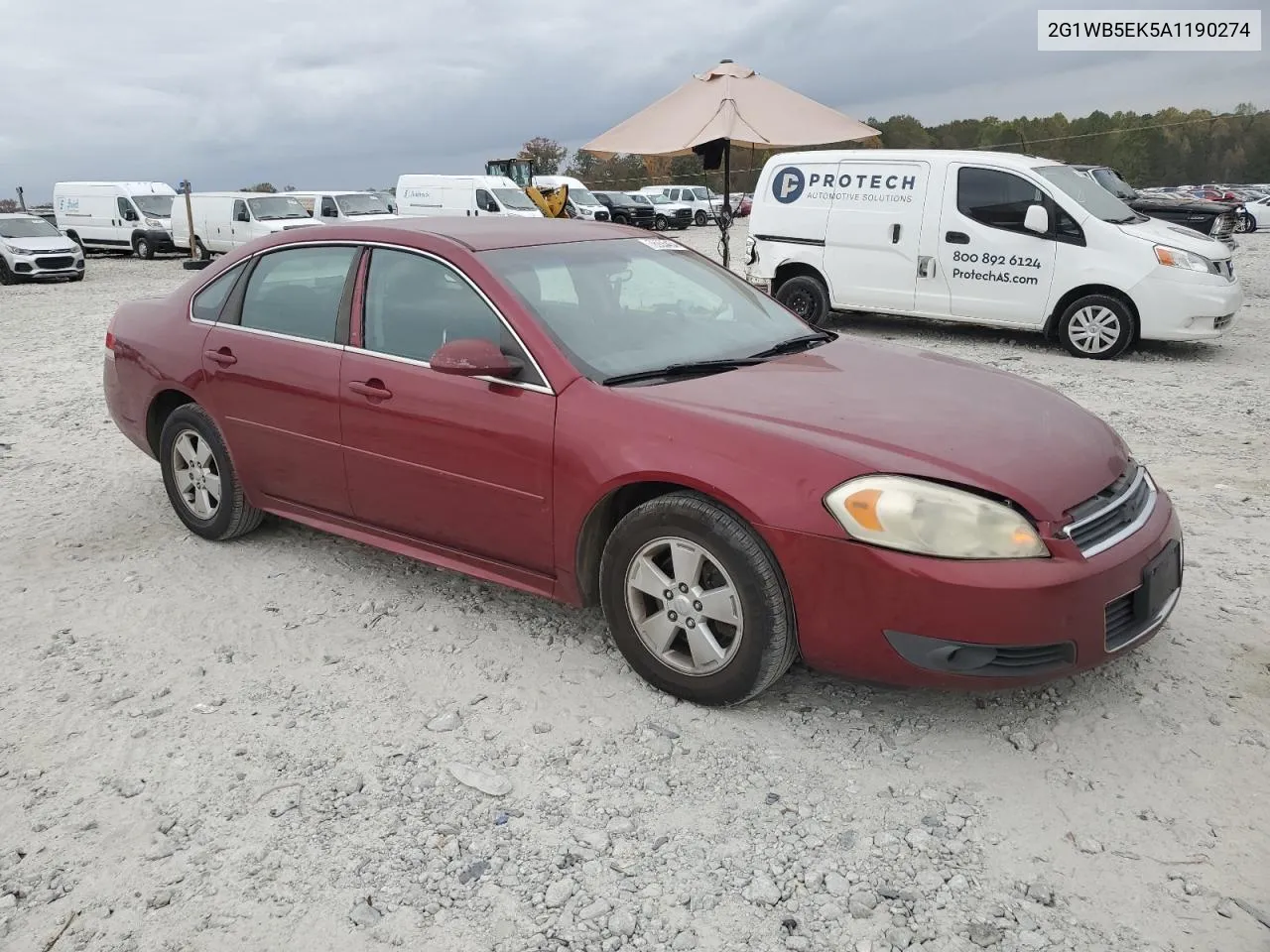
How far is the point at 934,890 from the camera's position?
2.46m

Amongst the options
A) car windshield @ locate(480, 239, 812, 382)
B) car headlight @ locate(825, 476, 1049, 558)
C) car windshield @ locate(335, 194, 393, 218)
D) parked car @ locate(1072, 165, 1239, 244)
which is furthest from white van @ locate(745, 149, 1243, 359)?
car windshield @ locate(335, 194, 393, 218)

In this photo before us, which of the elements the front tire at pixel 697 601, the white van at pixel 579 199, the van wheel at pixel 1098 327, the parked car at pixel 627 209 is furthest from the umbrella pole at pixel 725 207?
the parked car at pixel 627 209

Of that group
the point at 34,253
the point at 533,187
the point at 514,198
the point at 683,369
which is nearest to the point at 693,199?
the point at 533,187

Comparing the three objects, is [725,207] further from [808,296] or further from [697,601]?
[697,601]

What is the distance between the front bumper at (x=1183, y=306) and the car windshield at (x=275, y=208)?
A: 2102 centimetres

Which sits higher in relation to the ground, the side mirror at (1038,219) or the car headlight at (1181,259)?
the side mirror at (1038,219)

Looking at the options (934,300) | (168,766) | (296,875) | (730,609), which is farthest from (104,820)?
(934,300)

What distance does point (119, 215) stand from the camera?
27.7 metres

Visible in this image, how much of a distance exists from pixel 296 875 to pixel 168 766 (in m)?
0.75

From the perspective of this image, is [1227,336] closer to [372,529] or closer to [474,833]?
[372,529]

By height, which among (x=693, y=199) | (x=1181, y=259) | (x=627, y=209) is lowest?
(x=1181, y=259)

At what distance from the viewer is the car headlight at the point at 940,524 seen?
2.79 m

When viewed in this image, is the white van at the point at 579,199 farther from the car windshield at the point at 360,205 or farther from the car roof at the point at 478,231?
the car roof at the point at 478,231

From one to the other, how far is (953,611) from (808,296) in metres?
8.72
